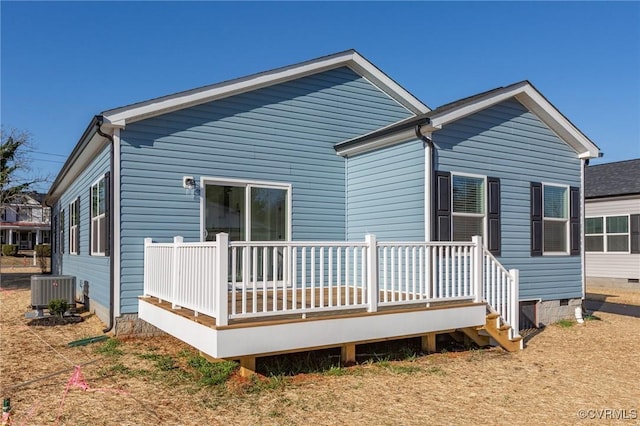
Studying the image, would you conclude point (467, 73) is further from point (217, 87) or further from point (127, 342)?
point (127, 342)

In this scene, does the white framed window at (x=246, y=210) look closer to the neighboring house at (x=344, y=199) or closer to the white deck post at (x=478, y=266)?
the neighboring house at (x=344, y=199)

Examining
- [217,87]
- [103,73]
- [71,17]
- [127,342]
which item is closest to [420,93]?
[217,87]

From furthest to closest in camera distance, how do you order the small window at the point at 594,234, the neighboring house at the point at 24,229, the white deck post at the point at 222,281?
the neighboring house at the point at 24,229
the small window at the point at 594,234
the white deck post at the point at 222,281

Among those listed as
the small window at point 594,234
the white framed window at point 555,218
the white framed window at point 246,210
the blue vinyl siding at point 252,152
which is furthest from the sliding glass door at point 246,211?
the small window at point 594,234

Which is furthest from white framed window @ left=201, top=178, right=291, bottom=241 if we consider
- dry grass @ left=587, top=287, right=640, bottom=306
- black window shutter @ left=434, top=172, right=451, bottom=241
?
dry grass @ left=587, top=287, right=640, bottom=306

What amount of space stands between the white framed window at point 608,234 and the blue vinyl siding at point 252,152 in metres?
11.1

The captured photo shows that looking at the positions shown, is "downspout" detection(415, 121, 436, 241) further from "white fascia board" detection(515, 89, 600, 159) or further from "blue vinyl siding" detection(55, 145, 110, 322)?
"blue vinyl siding" detection(55, 145, 110, 322)

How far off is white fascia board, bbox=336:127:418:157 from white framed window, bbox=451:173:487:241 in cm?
106

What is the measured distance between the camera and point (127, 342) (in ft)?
24.6

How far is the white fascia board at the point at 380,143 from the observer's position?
815 cm

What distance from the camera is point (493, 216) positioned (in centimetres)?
879

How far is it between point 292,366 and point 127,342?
2.96 m

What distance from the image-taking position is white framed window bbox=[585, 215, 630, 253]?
55.4 feet

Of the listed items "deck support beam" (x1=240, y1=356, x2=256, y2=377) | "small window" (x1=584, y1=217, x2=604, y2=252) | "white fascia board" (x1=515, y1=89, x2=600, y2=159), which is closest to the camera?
"deck support beam" (x1=240, y1=356, x2=256, y2=377)
